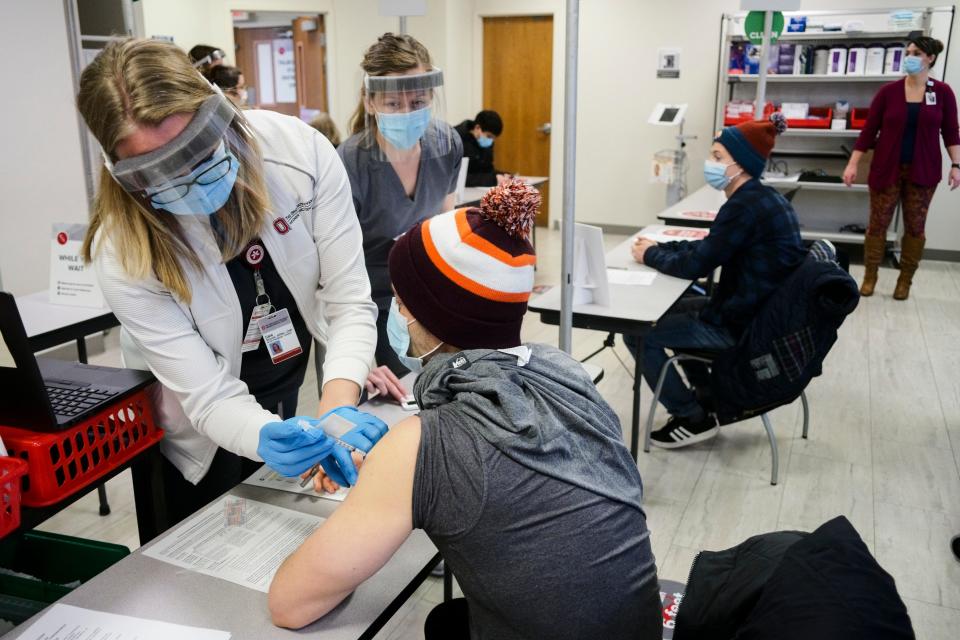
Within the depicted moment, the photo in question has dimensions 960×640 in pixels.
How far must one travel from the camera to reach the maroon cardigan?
16.1ft

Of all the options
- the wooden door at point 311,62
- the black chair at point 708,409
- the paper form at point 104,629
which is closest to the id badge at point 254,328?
the paper form at point 104,629

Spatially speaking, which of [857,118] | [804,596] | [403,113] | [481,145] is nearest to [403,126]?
[403,113]

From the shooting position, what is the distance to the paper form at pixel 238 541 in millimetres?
1174

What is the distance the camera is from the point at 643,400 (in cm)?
360

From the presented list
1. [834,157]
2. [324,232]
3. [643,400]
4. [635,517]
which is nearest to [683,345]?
[643,400]

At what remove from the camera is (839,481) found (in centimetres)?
286

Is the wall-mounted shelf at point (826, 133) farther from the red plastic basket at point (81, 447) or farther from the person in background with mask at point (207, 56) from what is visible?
the red plastic basket at point (81, 447)

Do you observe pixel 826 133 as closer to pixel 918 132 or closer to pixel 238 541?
pixel 918 132

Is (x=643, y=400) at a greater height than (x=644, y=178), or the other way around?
(x=644, y=178)

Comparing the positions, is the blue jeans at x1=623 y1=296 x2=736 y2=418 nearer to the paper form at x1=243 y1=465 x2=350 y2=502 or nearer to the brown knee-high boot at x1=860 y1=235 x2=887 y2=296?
the paper form at x1=243 y1=465 x2=350 y2=502

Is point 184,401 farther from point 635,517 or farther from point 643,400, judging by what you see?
point 643,400

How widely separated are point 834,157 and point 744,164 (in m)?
4.10

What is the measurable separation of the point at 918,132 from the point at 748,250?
2954 mm

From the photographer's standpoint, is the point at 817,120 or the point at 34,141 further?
the point at 817,120
